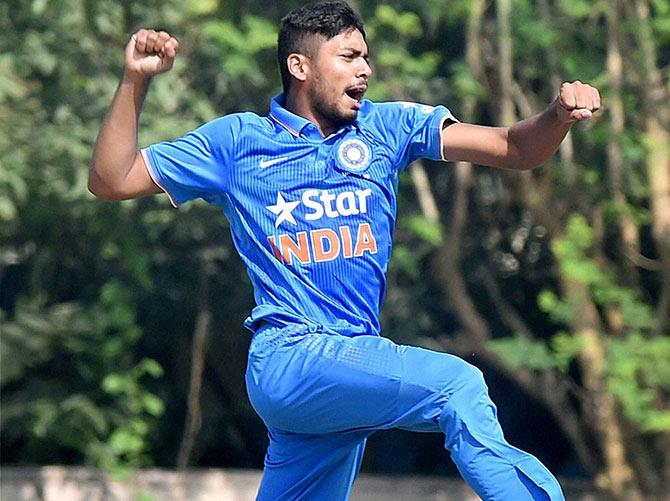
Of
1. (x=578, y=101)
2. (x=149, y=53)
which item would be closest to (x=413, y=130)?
(x=578, y=101)

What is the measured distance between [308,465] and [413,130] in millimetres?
951

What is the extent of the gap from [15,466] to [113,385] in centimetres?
107

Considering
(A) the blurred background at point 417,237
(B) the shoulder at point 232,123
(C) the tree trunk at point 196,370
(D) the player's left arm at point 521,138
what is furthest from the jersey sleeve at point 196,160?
(C) the tree trunk at point 196,370

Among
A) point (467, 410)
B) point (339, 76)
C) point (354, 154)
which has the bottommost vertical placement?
point (467, 410)

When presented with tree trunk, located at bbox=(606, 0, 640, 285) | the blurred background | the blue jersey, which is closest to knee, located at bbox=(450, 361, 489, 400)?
the blue jersey

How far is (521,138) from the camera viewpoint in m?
3.83

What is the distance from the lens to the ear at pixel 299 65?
12.8 ft

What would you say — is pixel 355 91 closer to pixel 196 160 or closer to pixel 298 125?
pixel 298 125

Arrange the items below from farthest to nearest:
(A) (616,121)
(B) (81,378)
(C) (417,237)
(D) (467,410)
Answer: (B) (81,378)
(C) (417,237)
(A) (616,121)
(D) (467,410)

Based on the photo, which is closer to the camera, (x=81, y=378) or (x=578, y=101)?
(x=578, y=101)

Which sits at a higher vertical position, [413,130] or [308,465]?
[413,130]

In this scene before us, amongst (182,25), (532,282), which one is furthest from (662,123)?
(182,25)

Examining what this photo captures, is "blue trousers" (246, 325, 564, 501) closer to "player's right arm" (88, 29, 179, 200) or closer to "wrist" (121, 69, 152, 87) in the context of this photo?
"player's right arm" (88, 29, 179, 200)

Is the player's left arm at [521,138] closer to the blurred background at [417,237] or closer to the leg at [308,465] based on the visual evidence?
the leg at [308,465]
